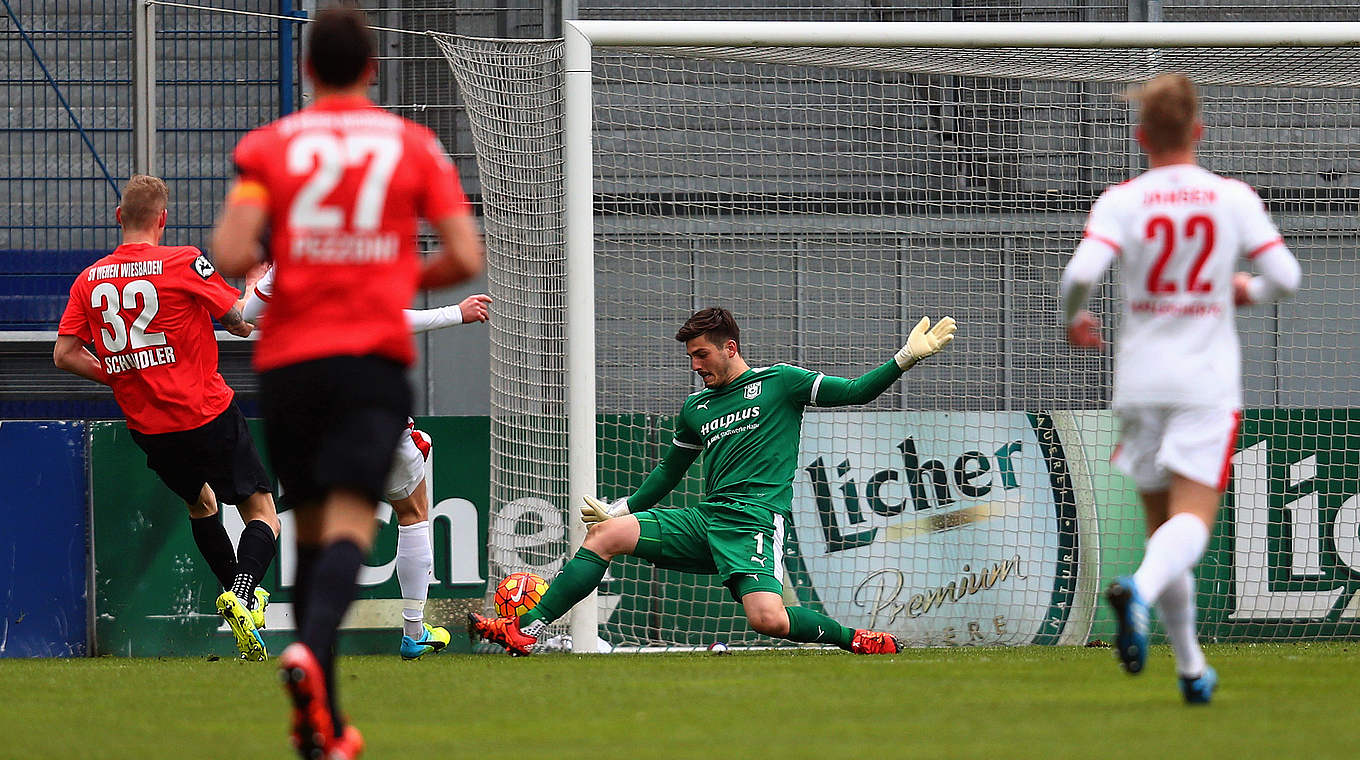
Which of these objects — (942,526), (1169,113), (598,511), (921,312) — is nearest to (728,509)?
(598,511)

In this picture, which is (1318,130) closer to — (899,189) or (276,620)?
(899,189)

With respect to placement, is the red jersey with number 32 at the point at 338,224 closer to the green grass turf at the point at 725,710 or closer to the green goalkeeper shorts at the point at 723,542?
the green grass turf at the point at 725,710

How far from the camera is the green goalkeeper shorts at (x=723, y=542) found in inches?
261

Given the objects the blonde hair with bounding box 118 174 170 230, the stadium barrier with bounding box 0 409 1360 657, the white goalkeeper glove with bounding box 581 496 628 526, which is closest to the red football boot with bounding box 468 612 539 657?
the white goalkeeper glove with bounding box 581 496 628 526

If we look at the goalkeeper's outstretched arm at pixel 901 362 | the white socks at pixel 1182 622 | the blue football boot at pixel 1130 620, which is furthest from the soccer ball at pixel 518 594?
the blue football boot at pixel 1130 620

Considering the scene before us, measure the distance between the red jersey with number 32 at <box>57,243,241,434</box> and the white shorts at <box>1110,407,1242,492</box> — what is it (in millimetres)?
3838

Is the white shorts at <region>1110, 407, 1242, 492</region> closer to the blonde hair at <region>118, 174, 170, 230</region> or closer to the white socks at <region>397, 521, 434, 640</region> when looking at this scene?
the white socks at <region>397, 521, 434, 640</region>

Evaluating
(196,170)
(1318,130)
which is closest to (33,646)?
(196,170)

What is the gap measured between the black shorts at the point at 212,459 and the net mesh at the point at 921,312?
1408 mm

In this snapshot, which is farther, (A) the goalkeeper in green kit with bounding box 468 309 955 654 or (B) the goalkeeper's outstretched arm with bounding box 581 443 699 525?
(B) the goalkeeper's outstretched arm with bounding box 581 443 699 525

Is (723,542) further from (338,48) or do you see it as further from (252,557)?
(338,48)

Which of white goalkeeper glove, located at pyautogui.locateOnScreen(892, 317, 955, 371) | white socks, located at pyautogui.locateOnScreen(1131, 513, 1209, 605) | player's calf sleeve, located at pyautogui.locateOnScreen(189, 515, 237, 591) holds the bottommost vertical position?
player's calf sleeve, located at pyautogui.locateOnScreen(189, 515, 237, 591)

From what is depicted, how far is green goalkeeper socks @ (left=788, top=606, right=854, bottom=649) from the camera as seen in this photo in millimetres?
6516

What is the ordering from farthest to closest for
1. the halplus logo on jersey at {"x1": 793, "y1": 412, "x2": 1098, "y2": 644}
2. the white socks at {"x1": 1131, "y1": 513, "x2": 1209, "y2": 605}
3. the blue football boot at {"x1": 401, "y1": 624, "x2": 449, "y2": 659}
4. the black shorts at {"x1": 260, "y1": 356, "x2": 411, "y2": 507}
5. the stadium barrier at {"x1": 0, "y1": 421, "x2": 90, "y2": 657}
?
the halplus logo on jersey at {"x1": 793, "y1": 412, "x2": 1098, "y2": 644}
the stadium barrier at {"x1": 0, "y1": 421, "x2": 90, "y2": 657}
the blue football boot at {"x1": 401, "y1": 624, "x2": 449, "y2": 659}
the white socks at {"x1": 1131, "y1": 513, "x2": 1209, "y2": 605}
the black shorts at {"x1": 260, "y1": 356, "x2": 411, "y2": 507}
